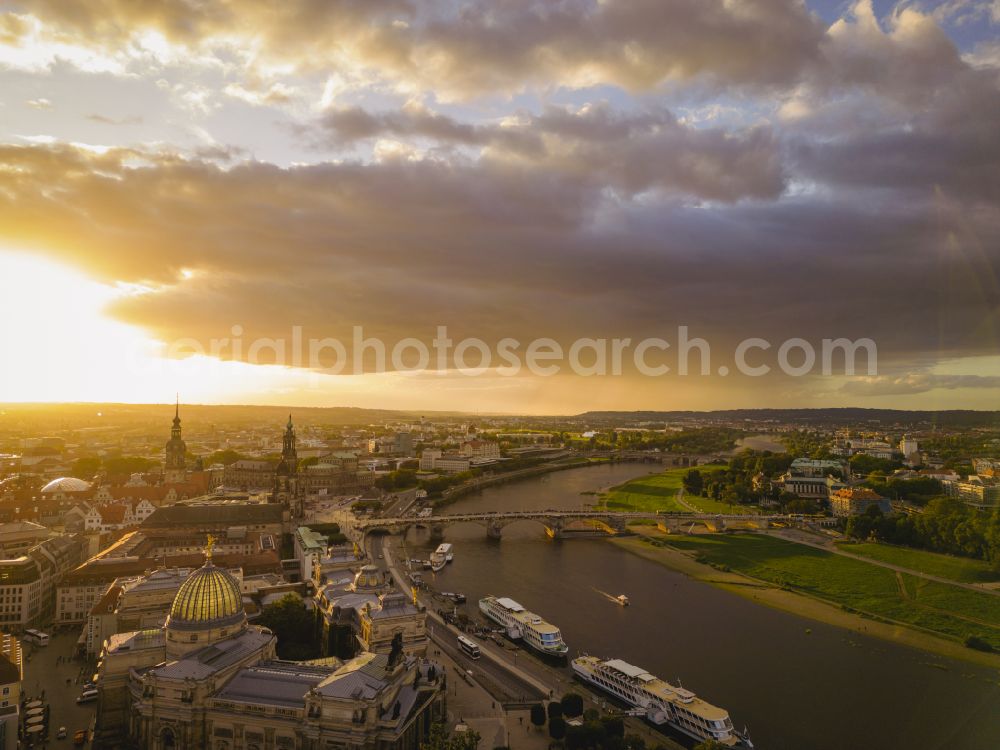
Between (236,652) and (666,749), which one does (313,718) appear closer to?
(236,652)

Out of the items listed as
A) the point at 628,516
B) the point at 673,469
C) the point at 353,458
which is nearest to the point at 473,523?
the point at 628,516

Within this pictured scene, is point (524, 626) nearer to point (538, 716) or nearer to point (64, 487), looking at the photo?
point (538, 716)

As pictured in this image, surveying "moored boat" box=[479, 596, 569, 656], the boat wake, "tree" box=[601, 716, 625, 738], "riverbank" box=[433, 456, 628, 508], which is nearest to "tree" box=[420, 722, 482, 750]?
"tree" box=[601, 716, 625, 738]

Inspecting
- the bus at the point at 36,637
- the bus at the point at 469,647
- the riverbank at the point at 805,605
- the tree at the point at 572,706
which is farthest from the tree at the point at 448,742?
the riverbank at the point at 805,605

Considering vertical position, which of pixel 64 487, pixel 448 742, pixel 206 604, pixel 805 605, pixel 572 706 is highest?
pixel 206 604

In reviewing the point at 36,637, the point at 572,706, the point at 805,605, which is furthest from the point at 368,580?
the point at 805,605

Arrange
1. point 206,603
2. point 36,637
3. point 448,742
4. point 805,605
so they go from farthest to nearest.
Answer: point 805,605
point 36,637
point 206,603
point 448,742
